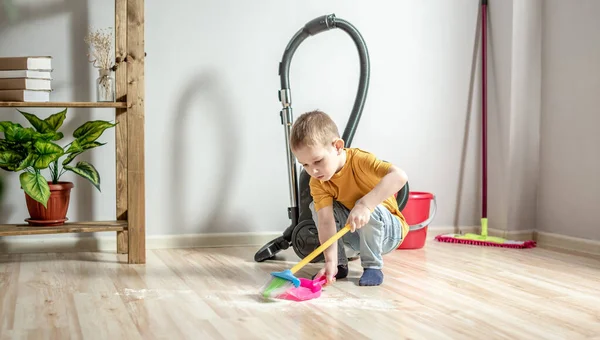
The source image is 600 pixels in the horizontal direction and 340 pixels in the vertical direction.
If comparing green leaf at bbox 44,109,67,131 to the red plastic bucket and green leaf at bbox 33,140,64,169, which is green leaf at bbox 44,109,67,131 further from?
the red plastic bucket

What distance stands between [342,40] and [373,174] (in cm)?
127

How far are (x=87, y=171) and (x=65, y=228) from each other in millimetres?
249

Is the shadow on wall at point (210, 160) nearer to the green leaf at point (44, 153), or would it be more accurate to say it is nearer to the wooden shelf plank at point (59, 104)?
the wooden shelf plank at point (59, 104)

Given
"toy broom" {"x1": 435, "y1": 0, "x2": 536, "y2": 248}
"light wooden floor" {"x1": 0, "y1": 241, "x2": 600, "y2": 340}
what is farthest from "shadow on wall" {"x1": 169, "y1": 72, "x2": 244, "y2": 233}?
"toy broom" {"x1": 435, "y1": 0, "x2": 536, "y2": 248}

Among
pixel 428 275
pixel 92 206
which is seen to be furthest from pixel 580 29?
pixel 92 206

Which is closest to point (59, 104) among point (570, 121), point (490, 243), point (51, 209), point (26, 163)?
point (26, 163)

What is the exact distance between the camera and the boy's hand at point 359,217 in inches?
90.7

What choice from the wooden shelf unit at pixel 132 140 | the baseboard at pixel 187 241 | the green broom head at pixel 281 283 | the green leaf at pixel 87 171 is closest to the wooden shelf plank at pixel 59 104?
the wooden shelf unit at pixel 132 140

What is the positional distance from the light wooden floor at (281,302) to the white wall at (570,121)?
394mm

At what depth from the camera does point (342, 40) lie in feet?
11.7

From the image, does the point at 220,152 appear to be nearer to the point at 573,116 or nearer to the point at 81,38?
the point at 81,38

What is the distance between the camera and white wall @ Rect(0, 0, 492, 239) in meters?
3.20

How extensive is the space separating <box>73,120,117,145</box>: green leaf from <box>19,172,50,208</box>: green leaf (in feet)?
0.75

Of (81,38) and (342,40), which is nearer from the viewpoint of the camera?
(81,38)
